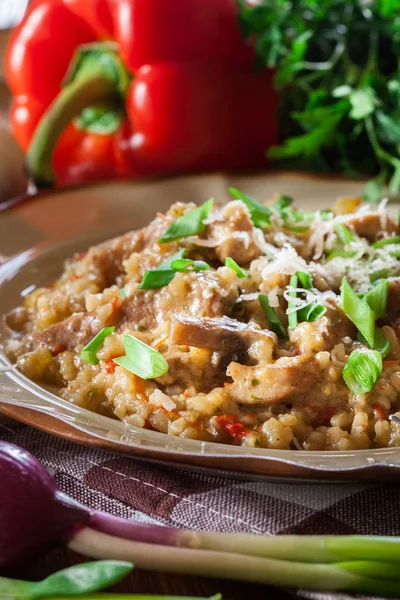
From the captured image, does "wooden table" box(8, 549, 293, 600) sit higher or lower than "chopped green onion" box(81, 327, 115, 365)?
lower

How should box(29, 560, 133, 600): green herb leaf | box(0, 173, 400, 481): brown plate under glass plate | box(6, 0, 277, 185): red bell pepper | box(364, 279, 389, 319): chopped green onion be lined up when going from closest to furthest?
box(29, 560, 133, 600): green herb leaf, box(0, 173, 400, 481): brown plate under glass plate, box(364, 279, 389, 319): chopped green onion, box(6, 0, 277, 185): red bell pepper

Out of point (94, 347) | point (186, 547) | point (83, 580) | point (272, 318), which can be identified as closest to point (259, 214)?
point (272, 318)

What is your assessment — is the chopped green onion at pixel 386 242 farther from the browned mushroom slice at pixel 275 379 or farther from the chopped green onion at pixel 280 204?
the browned mushroom slice at pixel 275 379

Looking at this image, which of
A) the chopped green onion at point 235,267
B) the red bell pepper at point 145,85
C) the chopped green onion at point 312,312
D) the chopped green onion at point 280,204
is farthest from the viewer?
the red bell pepper at point 145,85

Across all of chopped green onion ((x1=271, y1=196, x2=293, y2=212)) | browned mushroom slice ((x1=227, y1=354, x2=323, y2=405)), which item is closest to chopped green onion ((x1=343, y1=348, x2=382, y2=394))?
browned mushroom slice ((x1=227, y1=354, x2=323, y2=405))

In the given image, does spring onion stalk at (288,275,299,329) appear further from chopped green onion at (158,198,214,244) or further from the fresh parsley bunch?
the fresh parsley bunch

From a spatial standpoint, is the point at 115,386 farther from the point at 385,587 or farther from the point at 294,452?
the point at 385,587

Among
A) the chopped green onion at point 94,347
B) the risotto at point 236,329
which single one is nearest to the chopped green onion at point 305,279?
the risotto at point 236,329
